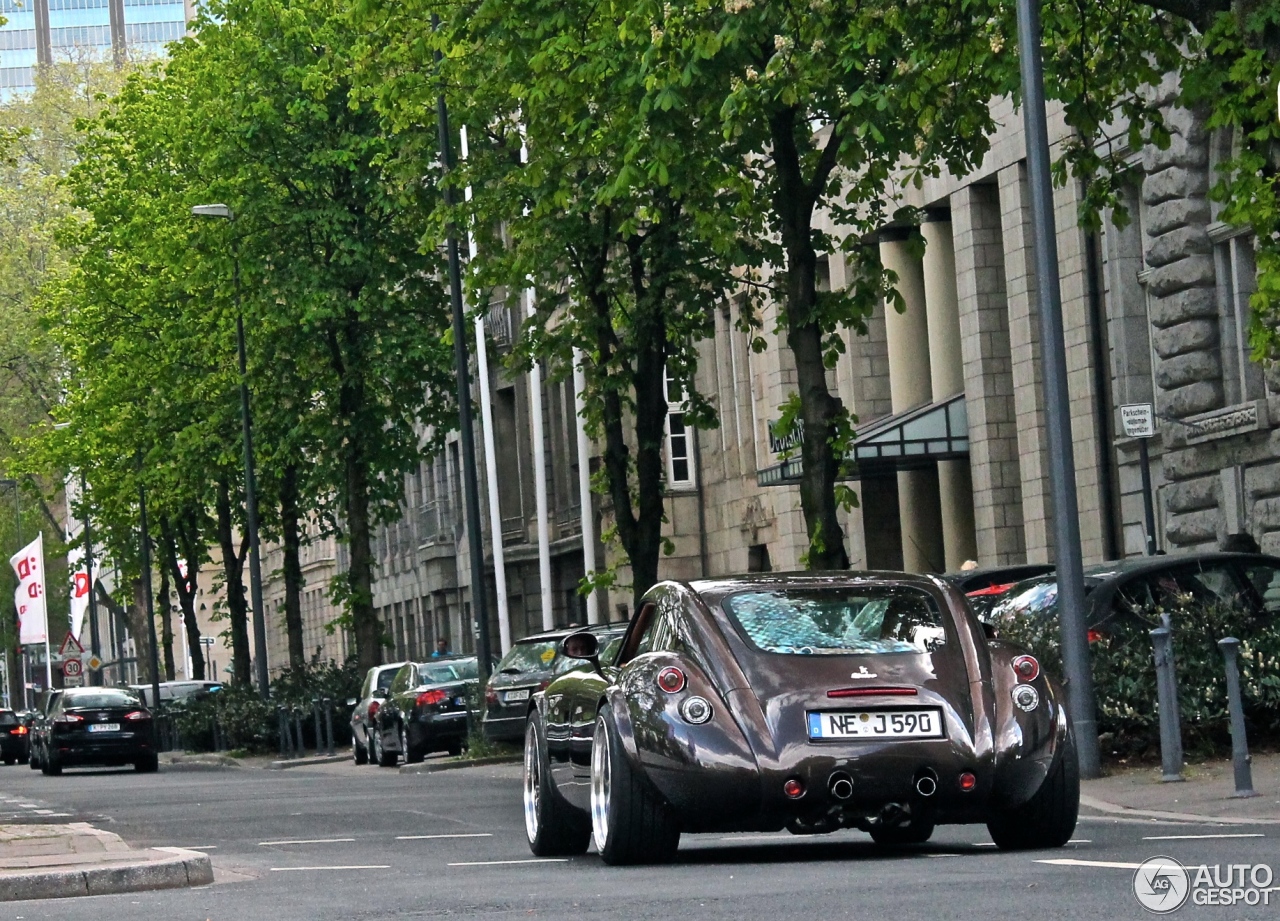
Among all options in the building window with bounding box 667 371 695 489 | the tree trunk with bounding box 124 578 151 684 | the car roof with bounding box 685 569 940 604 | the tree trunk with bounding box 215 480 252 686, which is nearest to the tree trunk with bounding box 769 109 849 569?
the car roof with bounding box 685 569 940 604

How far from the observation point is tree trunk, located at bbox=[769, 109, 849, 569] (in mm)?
24953

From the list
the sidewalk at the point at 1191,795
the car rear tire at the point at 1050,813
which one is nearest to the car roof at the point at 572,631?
the sidewalk at the point at 1191,795

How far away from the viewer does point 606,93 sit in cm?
2533

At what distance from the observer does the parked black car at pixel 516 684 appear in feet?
103

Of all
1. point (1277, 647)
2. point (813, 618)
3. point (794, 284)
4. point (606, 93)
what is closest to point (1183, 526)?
point (794, 284)

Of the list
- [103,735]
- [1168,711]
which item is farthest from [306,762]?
[1168,711]

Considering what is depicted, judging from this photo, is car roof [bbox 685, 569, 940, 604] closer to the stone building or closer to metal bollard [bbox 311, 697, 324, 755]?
the stone building

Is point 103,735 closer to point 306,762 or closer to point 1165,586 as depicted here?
point 306,762

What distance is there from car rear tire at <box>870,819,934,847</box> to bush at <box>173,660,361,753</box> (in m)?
32.9

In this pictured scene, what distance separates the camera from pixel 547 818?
13.4 meters

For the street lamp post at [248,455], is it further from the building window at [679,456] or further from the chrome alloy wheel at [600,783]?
the chrome alloy wheel at [600,783]

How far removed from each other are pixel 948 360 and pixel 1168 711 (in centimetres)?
2249

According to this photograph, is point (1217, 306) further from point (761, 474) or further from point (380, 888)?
point (380, 888)

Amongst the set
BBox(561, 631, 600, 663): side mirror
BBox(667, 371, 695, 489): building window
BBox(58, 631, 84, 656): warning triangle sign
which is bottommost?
BBox(561, 631, 600, 663): side mirror
